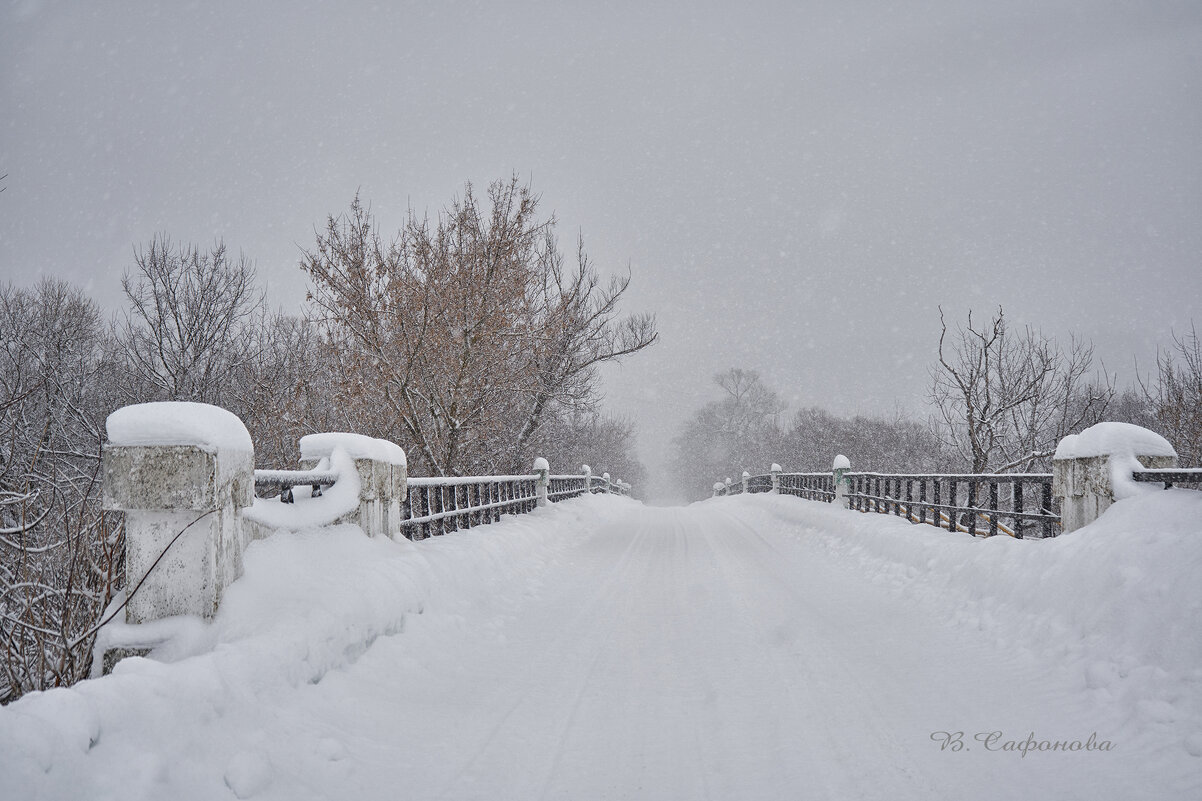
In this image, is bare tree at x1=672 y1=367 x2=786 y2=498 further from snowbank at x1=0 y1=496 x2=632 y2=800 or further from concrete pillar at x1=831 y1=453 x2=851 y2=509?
snowbank at x1=0 y1=496 x2=632 y2=800

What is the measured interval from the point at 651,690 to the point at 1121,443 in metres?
5.43

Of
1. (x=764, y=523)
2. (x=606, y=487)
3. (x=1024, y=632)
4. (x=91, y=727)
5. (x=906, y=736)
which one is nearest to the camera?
(x=91, y=727)

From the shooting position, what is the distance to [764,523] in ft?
57.7

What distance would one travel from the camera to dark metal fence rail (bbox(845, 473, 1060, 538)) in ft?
26.4

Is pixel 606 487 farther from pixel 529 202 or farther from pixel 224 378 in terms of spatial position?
pixel 529 202

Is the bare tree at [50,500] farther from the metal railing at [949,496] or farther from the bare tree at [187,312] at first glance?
the metal railing at [949,496]

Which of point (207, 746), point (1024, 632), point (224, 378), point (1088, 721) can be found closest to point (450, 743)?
point (207, 746)

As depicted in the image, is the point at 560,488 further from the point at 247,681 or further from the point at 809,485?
the point at 247,681

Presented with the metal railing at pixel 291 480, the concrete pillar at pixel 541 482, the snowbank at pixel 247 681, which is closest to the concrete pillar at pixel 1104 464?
the snowbank at pixel 247 681

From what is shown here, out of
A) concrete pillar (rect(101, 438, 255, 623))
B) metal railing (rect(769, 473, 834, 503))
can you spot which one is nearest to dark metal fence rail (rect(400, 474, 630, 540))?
concrete pillar (rect(101, 438, 255, 623))

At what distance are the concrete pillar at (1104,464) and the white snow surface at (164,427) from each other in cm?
774

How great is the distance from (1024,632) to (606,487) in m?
29.1

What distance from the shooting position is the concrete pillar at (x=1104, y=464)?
6312mm

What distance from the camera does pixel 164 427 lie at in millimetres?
4137
